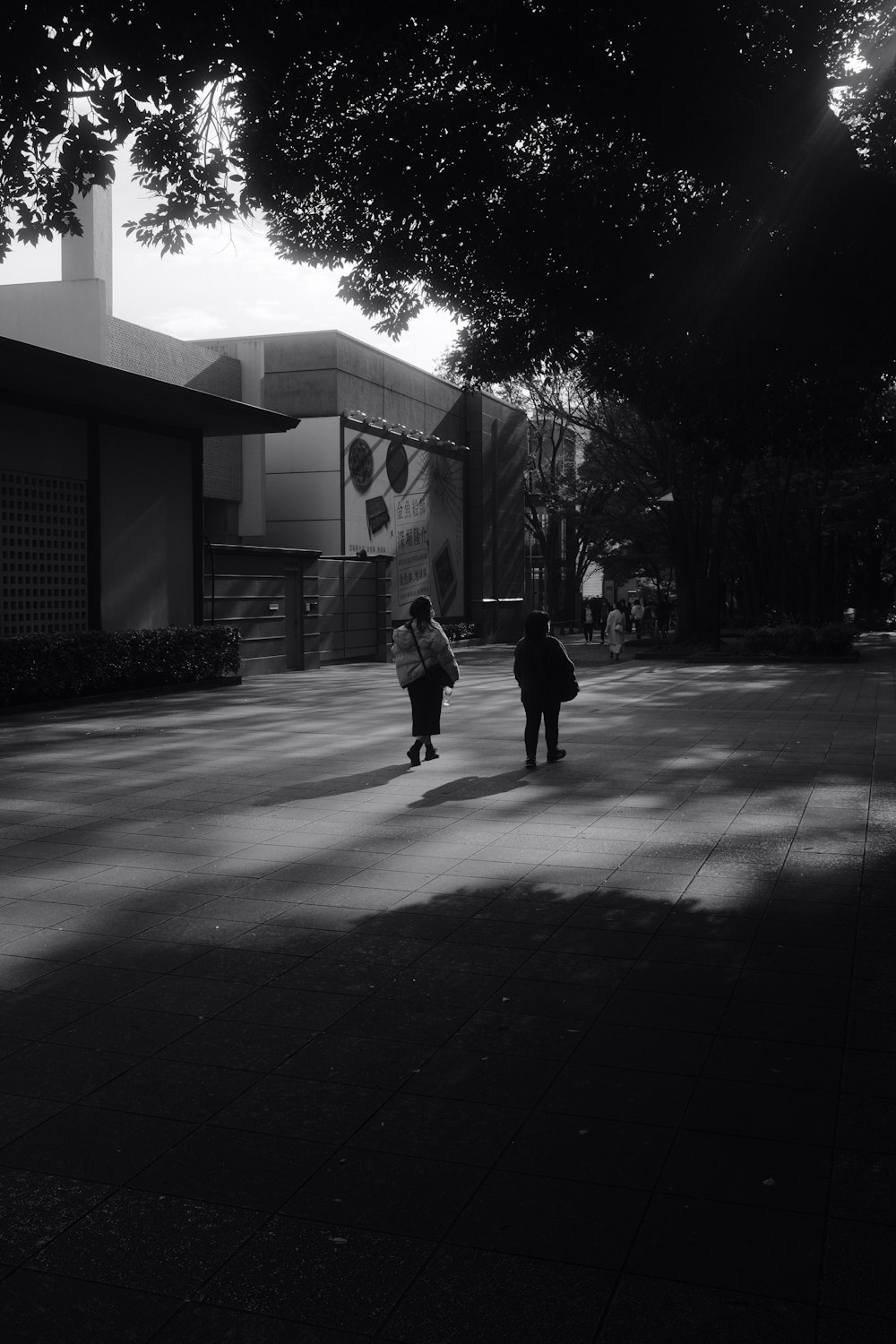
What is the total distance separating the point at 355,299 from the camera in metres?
10.8

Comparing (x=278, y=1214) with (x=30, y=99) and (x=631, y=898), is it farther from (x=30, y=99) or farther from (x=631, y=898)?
(x=30, y=99)

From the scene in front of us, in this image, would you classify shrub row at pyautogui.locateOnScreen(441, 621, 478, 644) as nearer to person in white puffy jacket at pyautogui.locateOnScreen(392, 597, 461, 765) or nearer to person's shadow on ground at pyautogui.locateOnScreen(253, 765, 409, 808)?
person in white puffy jacket at pyautogui.locateOnScreen(392, 597, 461, 765)

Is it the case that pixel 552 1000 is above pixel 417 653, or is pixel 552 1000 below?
below

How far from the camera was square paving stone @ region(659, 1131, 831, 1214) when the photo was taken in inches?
131

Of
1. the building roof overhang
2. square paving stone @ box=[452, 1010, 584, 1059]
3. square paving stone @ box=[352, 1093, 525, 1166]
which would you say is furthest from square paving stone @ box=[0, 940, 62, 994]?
the building roof overhang

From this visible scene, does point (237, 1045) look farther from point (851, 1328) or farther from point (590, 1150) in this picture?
point (851, 1328)

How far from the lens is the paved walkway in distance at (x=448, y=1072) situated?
9.53 ft

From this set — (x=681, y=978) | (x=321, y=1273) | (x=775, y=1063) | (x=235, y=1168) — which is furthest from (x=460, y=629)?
(x=321, y=1273)

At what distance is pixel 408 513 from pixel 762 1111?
3501 cm

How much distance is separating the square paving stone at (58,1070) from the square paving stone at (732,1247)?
75.0 inches

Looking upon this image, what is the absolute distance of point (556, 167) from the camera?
9852 mm

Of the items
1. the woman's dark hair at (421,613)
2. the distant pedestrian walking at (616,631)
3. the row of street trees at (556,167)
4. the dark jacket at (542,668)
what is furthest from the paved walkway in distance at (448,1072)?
the distant pedestrian walking at (616,631)

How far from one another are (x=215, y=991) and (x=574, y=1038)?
1496 mm

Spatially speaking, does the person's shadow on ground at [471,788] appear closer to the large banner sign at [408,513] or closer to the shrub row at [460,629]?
the large banner sign at [408,513]
